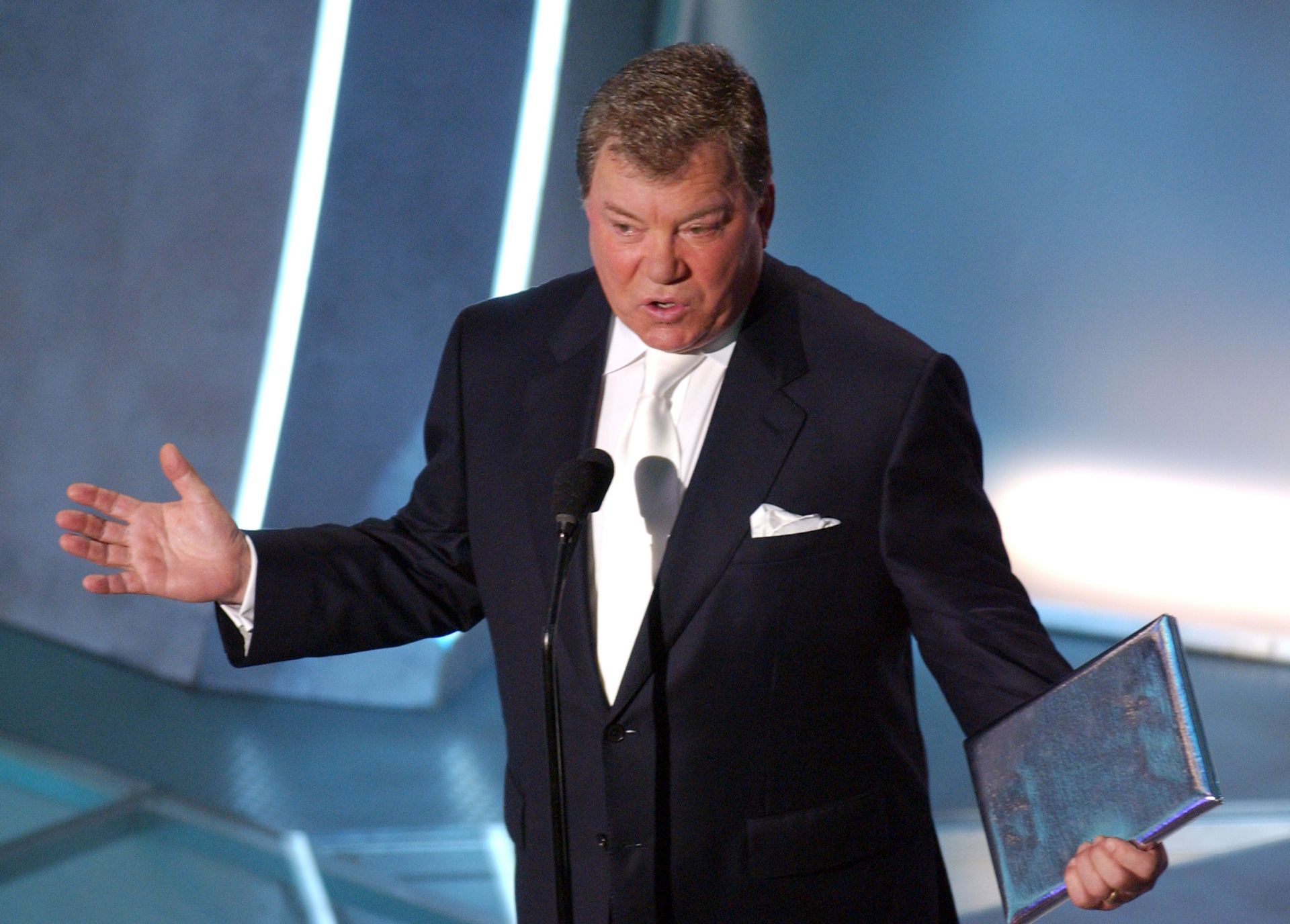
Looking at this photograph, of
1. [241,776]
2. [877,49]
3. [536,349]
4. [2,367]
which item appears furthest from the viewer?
[877,49]

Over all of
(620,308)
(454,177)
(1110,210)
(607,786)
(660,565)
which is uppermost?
(454,177)

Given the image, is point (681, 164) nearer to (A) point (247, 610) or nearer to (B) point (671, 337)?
(B) point (671, 337)

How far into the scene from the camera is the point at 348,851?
3.22 m

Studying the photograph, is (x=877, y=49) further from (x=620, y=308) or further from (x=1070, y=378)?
(x=620, y=308)

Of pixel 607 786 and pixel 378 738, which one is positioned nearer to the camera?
pixel 607 786

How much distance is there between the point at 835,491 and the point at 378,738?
2.75m

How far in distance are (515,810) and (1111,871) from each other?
68cm

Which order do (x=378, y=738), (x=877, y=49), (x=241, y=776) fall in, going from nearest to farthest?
1. (x=241, y=776)
2. (x=378, y=738)
3. (x=877, y=49)

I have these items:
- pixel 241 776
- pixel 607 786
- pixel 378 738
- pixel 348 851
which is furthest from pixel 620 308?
pixel 378 738

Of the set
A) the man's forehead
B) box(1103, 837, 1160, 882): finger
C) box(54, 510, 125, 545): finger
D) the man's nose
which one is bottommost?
box(1103, 837, 1160, 882): finger

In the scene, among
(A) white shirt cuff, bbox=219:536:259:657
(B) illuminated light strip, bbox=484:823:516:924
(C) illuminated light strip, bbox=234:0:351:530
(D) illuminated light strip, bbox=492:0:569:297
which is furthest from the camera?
(D) illuminated light strip, bbox=492:0:569:297

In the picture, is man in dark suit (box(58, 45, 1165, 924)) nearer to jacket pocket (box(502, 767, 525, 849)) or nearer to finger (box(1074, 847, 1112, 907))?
jacket pocket (box(502, 767, 525, 849))

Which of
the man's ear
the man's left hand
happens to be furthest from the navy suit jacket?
the man's left hand

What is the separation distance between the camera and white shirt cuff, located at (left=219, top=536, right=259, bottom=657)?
1592 millimetres
